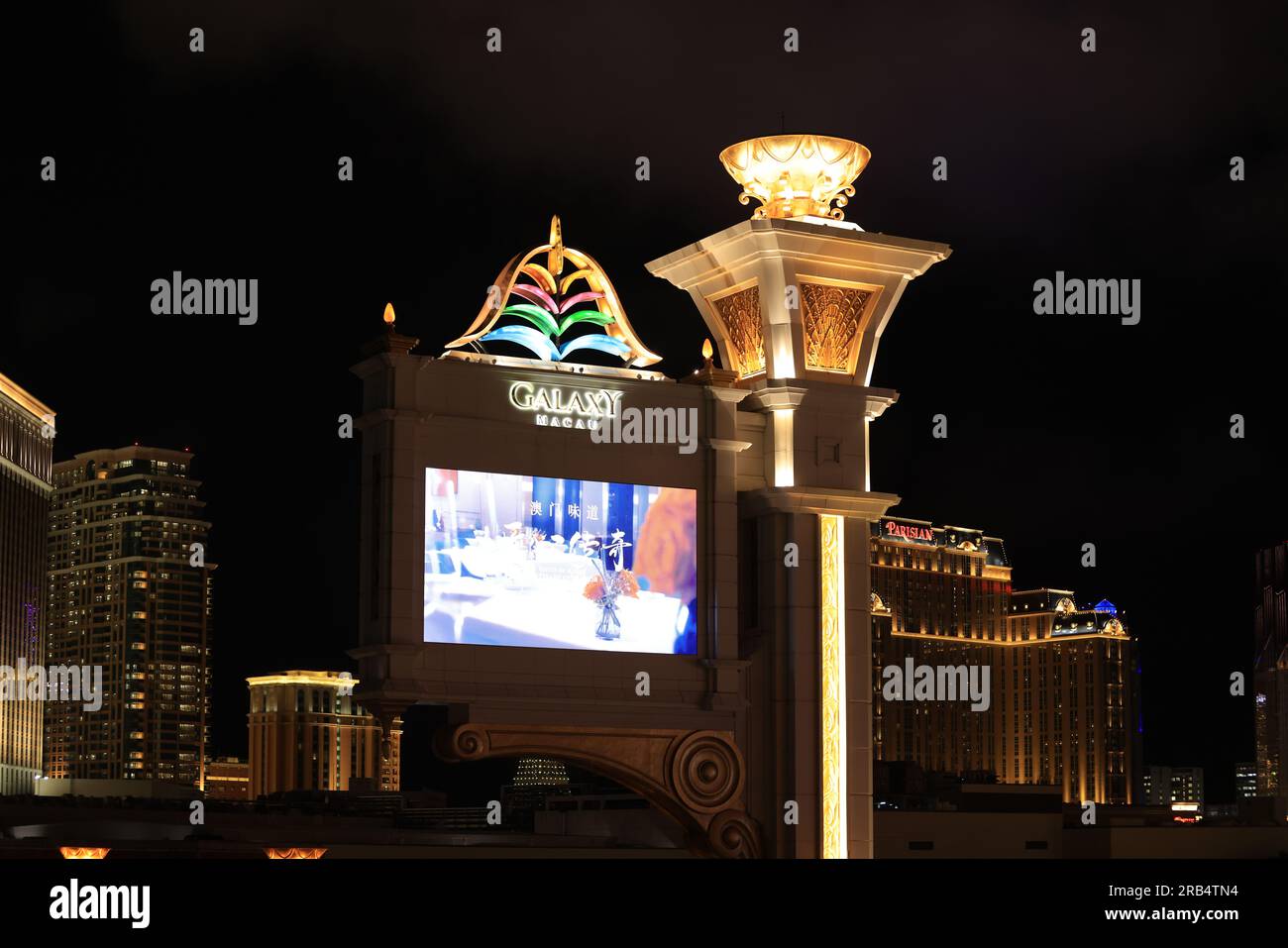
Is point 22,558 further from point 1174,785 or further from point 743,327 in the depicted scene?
point 743,327

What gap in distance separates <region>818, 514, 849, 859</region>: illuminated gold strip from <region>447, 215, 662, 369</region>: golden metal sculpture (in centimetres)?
349

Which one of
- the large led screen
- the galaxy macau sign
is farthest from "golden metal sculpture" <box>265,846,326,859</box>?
the galaxy macau sign

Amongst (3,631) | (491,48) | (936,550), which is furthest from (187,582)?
(491,48)

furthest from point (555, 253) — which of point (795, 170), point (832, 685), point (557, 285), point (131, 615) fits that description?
point (131, 615)

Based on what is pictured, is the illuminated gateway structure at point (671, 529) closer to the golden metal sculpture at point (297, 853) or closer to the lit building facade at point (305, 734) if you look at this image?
the golden metal sculpture at point (297, 853)

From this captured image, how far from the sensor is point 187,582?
167750 mm

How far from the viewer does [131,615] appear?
165m

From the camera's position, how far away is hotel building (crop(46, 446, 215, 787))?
16162cm

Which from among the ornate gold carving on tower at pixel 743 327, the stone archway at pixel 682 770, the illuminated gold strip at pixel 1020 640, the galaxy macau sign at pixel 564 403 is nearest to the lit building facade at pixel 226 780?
the illuminated gold strip at pixel 1020 640

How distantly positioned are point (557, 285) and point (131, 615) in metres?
146

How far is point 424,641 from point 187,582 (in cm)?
14849

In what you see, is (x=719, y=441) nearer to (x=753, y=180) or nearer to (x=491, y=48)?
(x=753, y=180)

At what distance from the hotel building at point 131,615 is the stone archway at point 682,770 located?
140317 mm
